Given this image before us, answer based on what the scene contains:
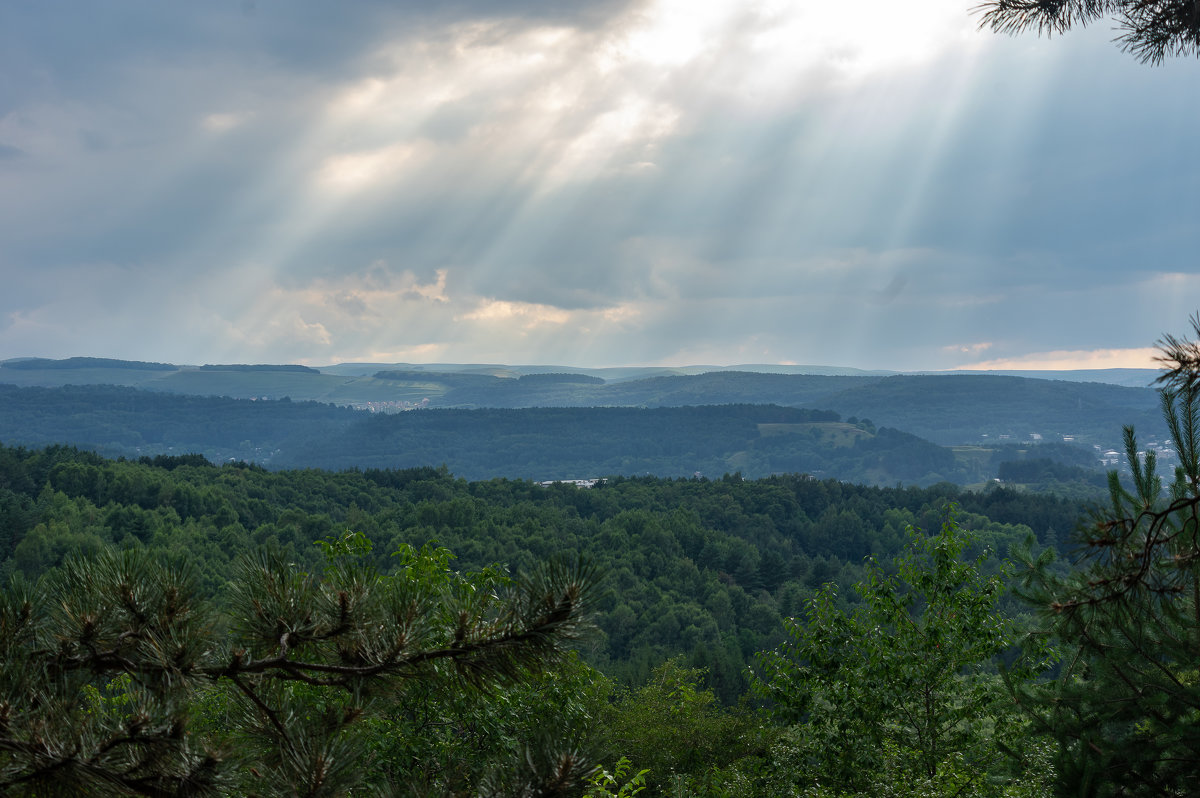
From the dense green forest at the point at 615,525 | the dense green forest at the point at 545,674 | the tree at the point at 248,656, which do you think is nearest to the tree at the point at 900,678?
the dense green forest at the point at 545,674

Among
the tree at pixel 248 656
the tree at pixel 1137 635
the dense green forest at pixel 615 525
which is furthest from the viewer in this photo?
the dense green forest at pixel 615 525

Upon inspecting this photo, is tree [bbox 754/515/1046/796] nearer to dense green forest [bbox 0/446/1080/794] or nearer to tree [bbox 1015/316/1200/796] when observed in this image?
tree [bbox 1015/316/1200/796]

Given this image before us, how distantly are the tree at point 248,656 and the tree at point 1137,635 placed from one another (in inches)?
113

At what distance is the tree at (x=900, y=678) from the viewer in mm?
11867

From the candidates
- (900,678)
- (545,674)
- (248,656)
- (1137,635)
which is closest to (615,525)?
(900,678)

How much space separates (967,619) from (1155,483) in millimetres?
8039

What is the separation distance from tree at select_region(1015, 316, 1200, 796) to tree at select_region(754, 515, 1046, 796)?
21.2 ft

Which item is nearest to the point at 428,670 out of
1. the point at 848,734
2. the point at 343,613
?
the point at 343,613

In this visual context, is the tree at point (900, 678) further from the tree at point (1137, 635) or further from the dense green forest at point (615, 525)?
the dense green forest at point (615, 525)

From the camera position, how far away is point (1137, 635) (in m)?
5.18

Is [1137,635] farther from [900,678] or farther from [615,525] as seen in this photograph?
[615,525]

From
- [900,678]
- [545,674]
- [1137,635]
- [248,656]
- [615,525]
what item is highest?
[248,656]

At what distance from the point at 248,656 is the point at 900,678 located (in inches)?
429

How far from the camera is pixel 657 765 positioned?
2345 cm
